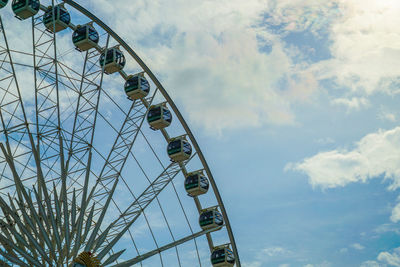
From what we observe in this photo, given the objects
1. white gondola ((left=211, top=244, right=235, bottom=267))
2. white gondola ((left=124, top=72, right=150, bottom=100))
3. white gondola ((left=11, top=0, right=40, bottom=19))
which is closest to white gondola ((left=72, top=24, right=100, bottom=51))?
white gondola ((left=11, top=0, right=40, bottom=19))

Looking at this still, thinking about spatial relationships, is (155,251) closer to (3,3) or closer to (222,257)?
(222,257)

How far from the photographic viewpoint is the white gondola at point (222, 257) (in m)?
31.5

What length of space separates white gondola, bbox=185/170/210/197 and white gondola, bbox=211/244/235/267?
3256 mm

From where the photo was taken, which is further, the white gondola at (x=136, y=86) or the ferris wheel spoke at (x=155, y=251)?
the white gondola at (x=136, y=86)

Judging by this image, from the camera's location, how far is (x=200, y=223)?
32188 millimetres

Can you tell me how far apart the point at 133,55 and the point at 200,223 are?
9.88 m

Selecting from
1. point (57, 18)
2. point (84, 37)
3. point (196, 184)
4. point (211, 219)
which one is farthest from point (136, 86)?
point (211, 219)

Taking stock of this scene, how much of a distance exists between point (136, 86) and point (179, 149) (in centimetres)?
415

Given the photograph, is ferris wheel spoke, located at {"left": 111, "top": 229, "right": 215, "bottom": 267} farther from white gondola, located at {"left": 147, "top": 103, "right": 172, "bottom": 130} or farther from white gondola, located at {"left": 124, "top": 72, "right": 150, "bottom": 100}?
white gondola, located at {"left": 124, "top": 72, "right": 150, "bottom": 100}

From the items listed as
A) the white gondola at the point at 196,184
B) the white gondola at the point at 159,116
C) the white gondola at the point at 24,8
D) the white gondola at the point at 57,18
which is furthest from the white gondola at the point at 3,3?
the white gondola at the point at 196,184

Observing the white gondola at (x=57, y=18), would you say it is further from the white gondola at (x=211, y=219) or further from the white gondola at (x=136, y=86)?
the white gondola at (x=211, y=219)

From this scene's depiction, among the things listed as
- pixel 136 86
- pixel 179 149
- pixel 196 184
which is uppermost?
pixel 136 86

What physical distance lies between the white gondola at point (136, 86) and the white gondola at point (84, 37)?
2742 mm

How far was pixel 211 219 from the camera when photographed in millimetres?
31938
